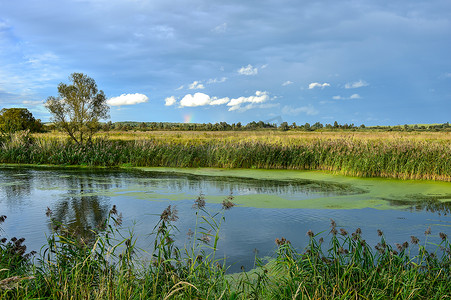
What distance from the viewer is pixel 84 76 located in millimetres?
19562

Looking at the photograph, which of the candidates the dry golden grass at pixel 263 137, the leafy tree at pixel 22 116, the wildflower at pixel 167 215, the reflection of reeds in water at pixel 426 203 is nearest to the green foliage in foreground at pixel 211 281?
the wildflower at pixel 167 215

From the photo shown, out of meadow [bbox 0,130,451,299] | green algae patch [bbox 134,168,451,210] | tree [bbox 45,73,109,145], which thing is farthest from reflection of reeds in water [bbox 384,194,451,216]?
tree [bbox 45,73,109,145]

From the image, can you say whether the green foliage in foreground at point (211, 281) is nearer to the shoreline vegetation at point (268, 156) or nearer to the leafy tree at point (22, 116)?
the shoreline vegetation at point (268, 156)

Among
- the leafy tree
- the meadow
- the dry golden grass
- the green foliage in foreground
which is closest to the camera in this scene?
the green foliage in foreground

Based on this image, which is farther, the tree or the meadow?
the tree

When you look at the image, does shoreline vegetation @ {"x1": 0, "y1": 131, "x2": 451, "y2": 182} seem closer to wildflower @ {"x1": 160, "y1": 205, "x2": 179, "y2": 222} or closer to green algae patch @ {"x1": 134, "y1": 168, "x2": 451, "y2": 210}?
green algae patch @ {"x1": 134, "y1": 168, "x2": 451, "y2": 210}

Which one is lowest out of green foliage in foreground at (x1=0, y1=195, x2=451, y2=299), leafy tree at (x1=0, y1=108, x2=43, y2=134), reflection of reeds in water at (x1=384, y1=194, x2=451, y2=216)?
reflection of reeds in water at (x1=384, y1=194, x2=451, y2=216)

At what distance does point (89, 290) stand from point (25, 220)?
4433 mm

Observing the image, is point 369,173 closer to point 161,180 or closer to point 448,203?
point 448,203

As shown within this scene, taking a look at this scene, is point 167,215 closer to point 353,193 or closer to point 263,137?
point 353,193

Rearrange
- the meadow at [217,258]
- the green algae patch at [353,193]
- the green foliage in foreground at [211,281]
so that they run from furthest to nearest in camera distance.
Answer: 1. the green algae patch at [353,193]
2. the meadow at [217,258]
3. the green foliage in foreground at [211,281]

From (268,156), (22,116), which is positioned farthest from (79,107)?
(22,116)

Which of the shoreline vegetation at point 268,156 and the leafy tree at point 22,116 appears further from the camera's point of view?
the leafy tree at point 22,116

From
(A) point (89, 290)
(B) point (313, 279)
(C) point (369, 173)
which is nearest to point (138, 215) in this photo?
(A) point (89, 290)
